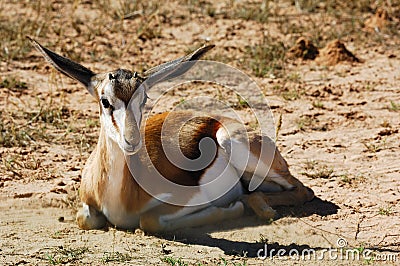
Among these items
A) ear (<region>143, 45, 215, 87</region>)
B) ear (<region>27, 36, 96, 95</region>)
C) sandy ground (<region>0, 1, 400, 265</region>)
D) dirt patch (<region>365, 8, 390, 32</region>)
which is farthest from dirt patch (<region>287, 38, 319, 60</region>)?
ear (<region>27, 36, 96, 95</region>)

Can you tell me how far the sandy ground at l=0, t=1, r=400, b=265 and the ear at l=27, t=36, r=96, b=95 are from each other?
1.18 m

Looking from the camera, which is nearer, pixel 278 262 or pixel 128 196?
pixel 278 262

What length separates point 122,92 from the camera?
555cm

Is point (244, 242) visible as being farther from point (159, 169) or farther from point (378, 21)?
point (378, 21)

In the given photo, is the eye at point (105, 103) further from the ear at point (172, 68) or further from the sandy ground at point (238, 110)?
the sandy ground at point (238, 110)

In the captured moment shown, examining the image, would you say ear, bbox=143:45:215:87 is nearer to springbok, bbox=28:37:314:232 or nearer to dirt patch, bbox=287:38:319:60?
springbok, bbox=28:37:314:232

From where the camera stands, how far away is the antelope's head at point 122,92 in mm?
5461

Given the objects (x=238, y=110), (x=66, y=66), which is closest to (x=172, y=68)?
(x=66, y=66)

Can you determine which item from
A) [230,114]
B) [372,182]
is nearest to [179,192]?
[372,182]

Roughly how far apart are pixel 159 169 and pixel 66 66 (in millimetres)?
1093

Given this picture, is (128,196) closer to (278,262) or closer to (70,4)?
(278,262)

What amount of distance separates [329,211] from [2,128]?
3.48 metres

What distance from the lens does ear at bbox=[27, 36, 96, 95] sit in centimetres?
575

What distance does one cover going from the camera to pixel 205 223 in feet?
20.6
